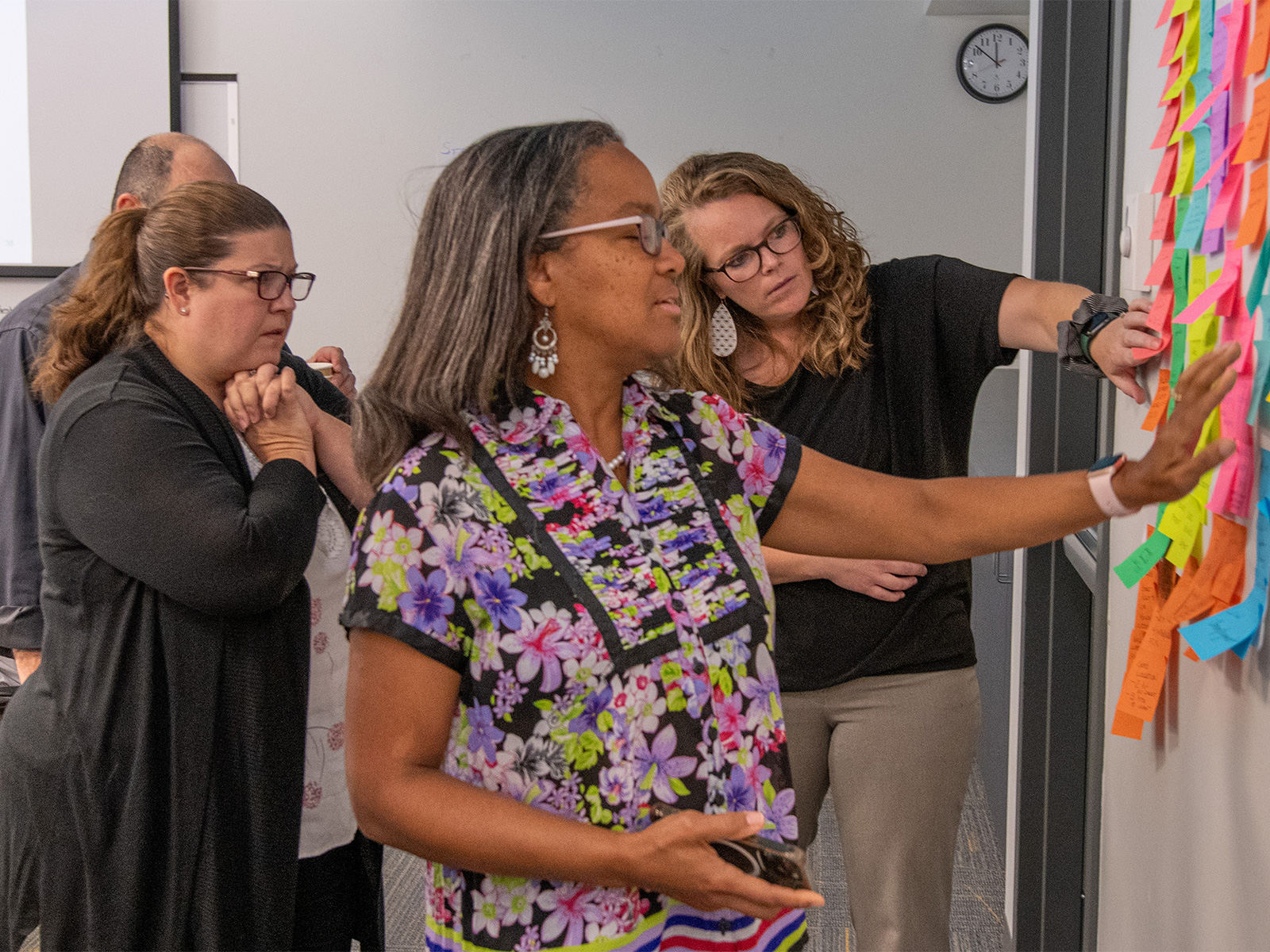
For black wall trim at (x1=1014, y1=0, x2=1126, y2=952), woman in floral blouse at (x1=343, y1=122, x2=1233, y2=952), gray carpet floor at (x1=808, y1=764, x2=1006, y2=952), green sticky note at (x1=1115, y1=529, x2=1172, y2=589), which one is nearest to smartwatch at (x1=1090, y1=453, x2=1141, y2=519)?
woman in floral blouse at (x1=343, y1=122, x2=1233, y2=952)

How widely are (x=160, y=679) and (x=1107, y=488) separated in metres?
1.17

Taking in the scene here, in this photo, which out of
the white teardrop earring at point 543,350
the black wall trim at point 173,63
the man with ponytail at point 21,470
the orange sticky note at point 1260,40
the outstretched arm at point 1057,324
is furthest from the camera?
the black wall trim at point 173,63

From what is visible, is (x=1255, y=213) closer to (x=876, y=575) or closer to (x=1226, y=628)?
(x=1226, y=628)

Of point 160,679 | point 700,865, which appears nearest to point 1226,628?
point 700,865

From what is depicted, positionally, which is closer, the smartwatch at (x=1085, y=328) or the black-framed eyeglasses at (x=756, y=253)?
the smartwatch at (x=1085, y=328)

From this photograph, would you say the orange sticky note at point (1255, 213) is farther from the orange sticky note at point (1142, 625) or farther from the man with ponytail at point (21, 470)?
the man with ponytail at point (21, 470)

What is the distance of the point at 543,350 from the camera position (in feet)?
3.61

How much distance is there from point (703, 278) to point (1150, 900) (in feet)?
3.43

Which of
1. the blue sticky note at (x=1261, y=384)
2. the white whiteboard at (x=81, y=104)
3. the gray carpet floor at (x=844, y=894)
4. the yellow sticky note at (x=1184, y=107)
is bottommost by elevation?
the gray carpet floor at (x=844, y=894)

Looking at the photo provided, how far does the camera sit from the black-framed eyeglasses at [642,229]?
3.49 feet

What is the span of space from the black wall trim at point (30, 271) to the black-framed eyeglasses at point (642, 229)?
12.8 feet

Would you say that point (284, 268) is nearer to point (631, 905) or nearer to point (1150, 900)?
point (631, 905)

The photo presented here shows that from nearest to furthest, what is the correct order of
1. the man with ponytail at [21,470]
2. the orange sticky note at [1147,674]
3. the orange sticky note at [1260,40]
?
the orange sticky note at [1260,40]
the orange sticky note at [1147,674]
the man with ponytail at [21,470]

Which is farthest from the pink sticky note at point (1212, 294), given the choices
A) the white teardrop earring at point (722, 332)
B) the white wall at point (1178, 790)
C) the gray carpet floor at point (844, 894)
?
the gray carpet floor at point (844, 894)
